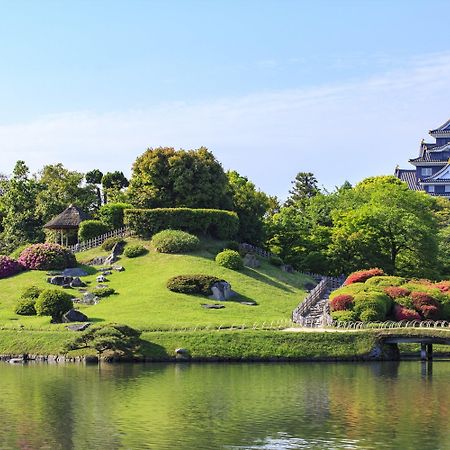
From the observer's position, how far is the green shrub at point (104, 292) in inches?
3131

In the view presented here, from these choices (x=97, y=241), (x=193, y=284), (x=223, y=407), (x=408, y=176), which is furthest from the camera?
(x=408, y=176)

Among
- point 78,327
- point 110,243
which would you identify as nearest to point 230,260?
point 110,243

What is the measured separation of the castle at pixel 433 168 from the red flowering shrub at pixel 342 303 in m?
88.9

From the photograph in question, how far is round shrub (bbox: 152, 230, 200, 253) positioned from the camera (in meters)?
90.6

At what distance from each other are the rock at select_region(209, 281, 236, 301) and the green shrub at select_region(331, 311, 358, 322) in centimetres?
1198

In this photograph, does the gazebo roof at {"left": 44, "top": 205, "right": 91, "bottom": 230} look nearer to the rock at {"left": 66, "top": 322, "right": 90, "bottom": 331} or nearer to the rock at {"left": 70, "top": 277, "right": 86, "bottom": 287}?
the rock at {"left": 70, "top": 277, "right": 86, "bottom": 287}

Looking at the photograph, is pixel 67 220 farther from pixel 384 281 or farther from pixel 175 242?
pixel 384 281

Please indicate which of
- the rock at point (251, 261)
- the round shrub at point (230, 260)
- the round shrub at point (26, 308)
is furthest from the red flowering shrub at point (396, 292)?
the round shrub at point (26, 308)

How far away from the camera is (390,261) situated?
299ft

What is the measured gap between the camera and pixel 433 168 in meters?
163

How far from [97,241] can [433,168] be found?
84.2 meters

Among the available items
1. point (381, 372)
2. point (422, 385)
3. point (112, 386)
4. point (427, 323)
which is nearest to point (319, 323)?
point (427, 323)

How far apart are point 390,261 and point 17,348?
40599 mm

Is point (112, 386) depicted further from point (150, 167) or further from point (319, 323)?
point (150, 167)
